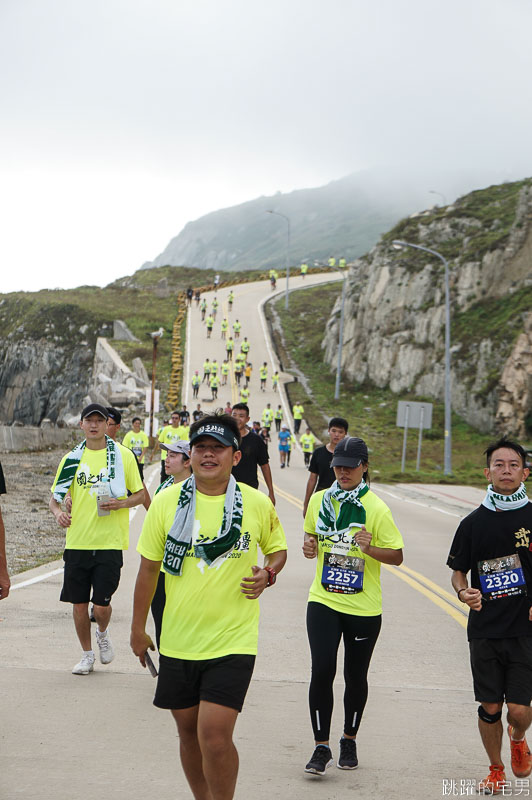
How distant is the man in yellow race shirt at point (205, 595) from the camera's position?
426 cm

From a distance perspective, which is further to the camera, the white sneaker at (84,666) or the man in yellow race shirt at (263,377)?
the man in yellow race shirt at (263,377)

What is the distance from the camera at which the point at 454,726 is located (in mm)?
6352

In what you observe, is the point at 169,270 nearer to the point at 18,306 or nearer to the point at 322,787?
the point at 18,306

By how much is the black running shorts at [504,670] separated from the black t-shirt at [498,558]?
53 mm

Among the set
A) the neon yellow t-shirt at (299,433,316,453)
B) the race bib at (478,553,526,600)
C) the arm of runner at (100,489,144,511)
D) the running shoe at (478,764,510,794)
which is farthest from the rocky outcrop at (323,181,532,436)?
the running shoe at (478,764,510,794)

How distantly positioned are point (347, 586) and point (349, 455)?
817mm

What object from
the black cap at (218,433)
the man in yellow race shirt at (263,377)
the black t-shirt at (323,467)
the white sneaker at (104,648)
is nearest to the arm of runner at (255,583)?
the black cap at (218,433)

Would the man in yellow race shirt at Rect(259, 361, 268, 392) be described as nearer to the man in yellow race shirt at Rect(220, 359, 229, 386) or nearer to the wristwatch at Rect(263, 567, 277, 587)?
the man in yellow race shirt at Rect(220, 359, 229, 386)

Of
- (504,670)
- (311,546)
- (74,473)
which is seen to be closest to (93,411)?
(74,473)

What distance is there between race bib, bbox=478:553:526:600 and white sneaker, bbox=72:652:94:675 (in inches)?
135

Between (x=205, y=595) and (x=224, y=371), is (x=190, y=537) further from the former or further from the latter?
(x=224, y=371)

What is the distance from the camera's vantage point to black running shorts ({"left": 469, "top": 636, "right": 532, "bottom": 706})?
5.08 metres

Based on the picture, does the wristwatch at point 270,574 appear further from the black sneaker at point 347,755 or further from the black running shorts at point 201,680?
the black sneaker at point 347,755

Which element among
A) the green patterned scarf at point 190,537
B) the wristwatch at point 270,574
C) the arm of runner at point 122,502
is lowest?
the arm of runner at point 122,502
